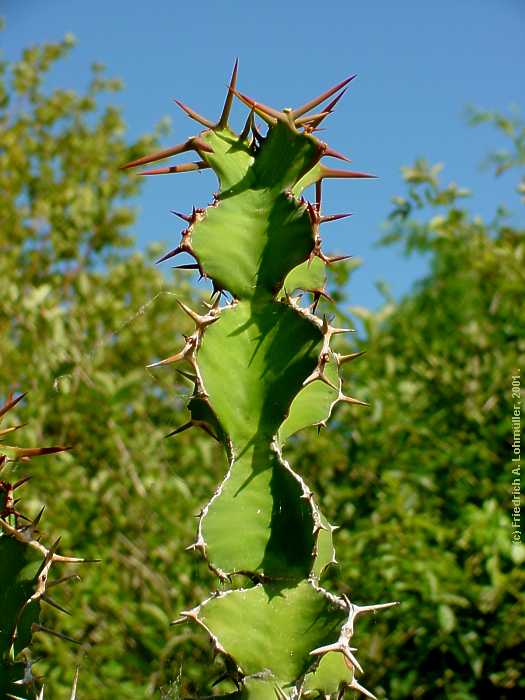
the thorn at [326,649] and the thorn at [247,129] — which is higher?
the thorn at [247,129]

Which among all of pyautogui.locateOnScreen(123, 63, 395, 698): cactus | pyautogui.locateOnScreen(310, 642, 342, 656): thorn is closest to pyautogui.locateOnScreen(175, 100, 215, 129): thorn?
pyautogui.locateOnScreen(123, 63, 395, 698): cactus

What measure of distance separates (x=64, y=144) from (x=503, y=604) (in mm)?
7947

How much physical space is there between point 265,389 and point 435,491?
2317 millimetres

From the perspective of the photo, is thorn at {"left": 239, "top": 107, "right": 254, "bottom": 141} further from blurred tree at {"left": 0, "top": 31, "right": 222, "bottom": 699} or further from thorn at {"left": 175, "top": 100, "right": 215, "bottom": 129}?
blurred tree at {"left": 0, "top": 31, "right": 222, "bottom": 699}

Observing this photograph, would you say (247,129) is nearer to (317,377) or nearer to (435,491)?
(317,377)

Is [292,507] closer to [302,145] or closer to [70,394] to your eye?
[302,145]

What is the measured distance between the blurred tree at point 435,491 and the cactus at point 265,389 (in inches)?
43.9

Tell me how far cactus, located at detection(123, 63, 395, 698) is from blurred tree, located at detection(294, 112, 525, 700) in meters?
1.11

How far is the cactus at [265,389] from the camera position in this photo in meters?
1.19

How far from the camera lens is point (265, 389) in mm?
1293

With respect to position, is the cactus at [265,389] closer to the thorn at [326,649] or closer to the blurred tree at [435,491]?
the thorn at [326,649]

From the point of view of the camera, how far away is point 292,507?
123 cm

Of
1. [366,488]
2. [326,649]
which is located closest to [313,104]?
[326,649]

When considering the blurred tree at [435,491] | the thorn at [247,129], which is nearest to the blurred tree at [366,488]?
the blurred tree at [435,491]
